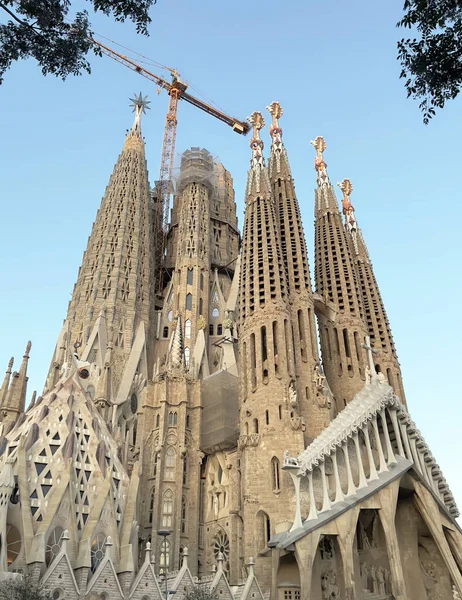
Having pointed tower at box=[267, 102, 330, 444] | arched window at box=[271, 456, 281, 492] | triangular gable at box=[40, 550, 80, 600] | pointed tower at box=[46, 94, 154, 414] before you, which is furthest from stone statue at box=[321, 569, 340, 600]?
pointed tower at box=[46, 94, 154, 414]

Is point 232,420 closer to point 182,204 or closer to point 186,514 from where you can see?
point 186,514

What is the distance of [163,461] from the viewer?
97.3 ft

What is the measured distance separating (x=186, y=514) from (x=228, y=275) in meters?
23.8

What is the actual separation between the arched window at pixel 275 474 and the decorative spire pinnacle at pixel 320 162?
81.4ft

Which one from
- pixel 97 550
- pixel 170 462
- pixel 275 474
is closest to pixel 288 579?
pixel 275 474

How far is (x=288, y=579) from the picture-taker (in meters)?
Answer: 22.3

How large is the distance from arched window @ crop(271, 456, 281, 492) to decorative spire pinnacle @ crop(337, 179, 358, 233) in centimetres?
2258

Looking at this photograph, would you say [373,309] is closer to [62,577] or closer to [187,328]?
[187,328]

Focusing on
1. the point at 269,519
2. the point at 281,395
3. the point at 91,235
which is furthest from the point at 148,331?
the point at 269,519

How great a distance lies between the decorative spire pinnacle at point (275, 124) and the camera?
42.9 meters

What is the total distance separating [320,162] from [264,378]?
2339cm

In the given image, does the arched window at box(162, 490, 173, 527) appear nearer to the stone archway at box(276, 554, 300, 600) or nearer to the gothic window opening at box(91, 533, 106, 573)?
the stone archway at box(276, 554, 300, 600)

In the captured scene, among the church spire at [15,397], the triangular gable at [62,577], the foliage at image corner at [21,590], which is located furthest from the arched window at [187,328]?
the foliage at image corner at [21,590]

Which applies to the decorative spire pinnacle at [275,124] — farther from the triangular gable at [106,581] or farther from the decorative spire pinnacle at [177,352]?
the triangular gable at [106,581]
